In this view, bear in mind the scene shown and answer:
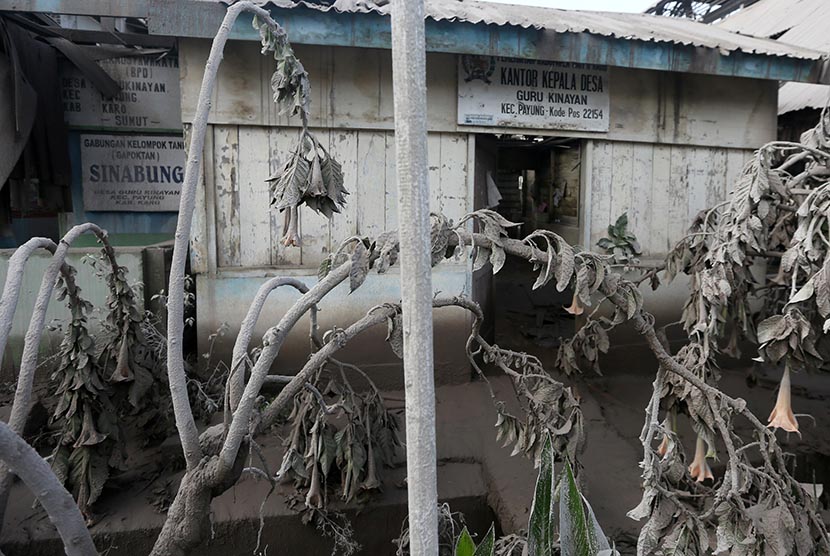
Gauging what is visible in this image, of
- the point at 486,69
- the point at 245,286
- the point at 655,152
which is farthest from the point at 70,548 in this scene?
the point at 655,152

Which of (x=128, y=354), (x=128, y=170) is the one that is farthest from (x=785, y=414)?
(x=128, y=170)

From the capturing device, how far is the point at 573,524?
1275 millimetres

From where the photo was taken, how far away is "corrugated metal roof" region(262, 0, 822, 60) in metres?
3.88

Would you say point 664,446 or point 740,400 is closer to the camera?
point 740,400

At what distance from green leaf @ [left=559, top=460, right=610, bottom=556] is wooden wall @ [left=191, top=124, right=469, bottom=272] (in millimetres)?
3193

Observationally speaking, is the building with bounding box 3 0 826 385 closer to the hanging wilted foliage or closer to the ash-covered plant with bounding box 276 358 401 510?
the ash-covered plant with bounding box 276 358 401 510

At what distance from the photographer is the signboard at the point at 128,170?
6.04 metres

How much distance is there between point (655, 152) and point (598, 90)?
0.82 m

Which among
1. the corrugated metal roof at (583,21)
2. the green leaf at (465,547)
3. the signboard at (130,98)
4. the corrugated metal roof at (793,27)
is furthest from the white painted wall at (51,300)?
the corrugated metal roof at (793,27)

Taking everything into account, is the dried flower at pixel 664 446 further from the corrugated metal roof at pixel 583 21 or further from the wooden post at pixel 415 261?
the corrugated metal roof at pixel 583 21

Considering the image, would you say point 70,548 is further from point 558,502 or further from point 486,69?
point 486,69

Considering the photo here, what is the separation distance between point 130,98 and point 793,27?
28.1ft

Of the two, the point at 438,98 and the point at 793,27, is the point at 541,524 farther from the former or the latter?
the point at 793,27

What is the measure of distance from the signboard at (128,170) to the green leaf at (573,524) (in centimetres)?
610
